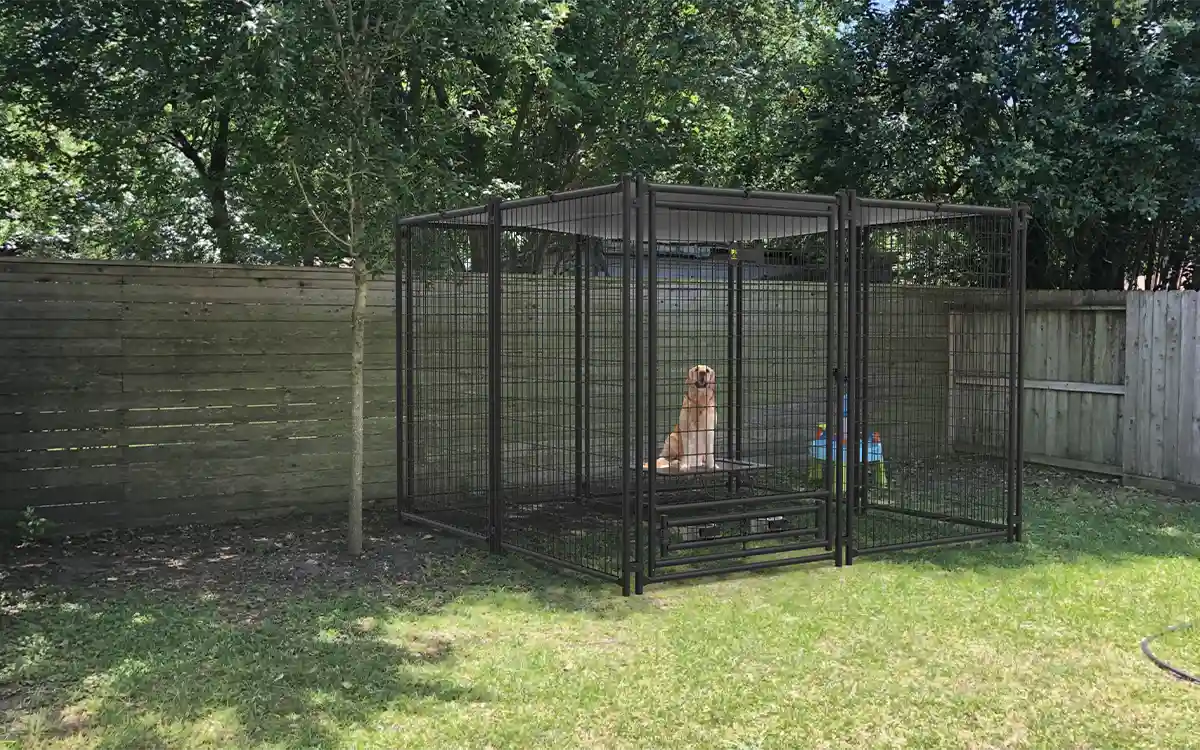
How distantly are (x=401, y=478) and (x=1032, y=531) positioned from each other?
4.26 meters

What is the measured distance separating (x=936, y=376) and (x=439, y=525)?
5.71 m

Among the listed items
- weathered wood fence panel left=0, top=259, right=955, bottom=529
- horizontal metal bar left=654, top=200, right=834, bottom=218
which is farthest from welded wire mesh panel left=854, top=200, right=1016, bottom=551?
weathered wood fence panel left=0, top=259, right=955, bottom=529

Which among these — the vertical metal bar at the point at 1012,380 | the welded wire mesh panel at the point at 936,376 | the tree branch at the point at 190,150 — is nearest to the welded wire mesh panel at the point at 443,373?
the welded wire mesh panel at the point at 936,376

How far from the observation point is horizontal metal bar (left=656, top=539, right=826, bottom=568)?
5.35m

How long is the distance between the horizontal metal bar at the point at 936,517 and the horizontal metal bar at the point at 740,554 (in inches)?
51.0

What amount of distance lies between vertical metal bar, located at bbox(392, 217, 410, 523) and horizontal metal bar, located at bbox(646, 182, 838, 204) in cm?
215

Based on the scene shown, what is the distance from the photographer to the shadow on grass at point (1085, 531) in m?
6.06

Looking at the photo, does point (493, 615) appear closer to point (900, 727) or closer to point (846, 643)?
point (846, 643)

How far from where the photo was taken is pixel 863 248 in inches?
272

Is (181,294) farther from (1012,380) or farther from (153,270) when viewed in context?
(1012,380)

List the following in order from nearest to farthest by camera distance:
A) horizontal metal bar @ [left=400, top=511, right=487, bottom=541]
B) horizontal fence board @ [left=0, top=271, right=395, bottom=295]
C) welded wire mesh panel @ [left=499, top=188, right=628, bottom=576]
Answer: horizontal fence board @ [left=0, top=271, right=395, bottom=295] < horizontal metal bar @ [left=400, top=511, right=487, bottom=541] < welded wire mesh panel @ [left=499, top=188, right=628, bottom=576]

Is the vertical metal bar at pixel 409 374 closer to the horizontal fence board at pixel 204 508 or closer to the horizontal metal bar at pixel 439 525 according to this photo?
the horizontal metal bar at pixel 439 525

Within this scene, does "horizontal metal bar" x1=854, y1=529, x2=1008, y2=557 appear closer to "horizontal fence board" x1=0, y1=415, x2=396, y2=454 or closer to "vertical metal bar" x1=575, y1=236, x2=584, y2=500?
"vertical metal bar" x1=575, y1=236, x2=584, y2=500

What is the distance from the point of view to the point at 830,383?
5758mm
